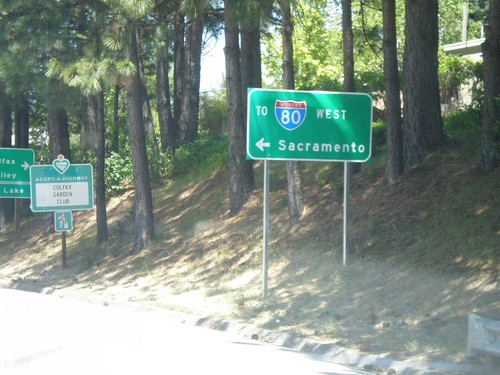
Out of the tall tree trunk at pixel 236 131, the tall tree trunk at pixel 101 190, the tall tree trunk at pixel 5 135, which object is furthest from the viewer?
the tall tree trunk at pixel 5 135

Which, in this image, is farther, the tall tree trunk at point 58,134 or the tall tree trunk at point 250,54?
the tall tree trunk at point 58,134

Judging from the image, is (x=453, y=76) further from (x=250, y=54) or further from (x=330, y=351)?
(x=330, y=351)

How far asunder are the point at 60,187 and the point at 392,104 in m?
8.93

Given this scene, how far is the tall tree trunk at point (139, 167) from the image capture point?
19.2 meters

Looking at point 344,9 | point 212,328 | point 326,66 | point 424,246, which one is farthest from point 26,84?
point 326,66

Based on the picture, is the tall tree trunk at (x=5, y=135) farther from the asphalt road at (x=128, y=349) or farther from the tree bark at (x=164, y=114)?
the asphalt road at (x=128, y=349)

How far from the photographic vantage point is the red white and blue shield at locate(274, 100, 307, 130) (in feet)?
44.3

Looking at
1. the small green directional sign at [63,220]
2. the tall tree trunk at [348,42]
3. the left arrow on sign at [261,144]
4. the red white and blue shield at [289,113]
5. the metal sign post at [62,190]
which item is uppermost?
the tall tree trunk at [348,42]

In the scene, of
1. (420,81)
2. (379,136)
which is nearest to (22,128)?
(379,136)

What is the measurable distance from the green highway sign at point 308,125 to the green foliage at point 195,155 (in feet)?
36.5

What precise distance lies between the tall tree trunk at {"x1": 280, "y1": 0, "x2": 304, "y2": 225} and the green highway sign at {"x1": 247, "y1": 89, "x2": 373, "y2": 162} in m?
2.07

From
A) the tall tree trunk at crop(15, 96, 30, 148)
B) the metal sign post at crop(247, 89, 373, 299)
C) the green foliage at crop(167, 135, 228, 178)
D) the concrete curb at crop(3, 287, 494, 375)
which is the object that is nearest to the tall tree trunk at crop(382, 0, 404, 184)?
the metal sign post at crop(247, 89, 373, 299)

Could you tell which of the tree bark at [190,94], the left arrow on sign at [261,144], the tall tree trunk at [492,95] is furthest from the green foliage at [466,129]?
the tree bark at [190,94]

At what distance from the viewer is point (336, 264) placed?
45.3 ft
